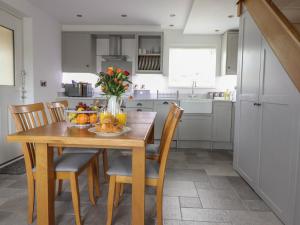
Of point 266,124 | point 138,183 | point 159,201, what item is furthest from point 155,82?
point 138,183

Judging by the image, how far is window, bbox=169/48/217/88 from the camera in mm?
4934

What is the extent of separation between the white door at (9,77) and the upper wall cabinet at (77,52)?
1.21 meters

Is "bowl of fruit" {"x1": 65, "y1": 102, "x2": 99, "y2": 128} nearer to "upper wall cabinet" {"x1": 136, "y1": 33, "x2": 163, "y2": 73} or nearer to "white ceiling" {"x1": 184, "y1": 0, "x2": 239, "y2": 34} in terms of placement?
"white ceiling" {"x1": 184, "y1": 0, "x2": 239, "y2": 34}

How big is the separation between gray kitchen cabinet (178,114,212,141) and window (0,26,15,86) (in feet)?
9.63

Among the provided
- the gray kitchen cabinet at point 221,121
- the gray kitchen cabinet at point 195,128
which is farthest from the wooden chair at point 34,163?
the gray kitchen cabinet at point 221,121

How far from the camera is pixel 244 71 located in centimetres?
281

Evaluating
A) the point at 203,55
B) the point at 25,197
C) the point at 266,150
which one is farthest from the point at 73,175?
the point at 203,55

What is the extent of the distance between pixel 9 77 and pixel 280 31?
135 inches

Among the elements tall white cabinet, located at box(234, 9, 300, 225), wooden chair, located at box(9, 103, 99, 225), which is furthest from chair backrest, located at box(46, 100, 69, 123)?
tall white cabinet, located at box(234, 9, 300, 225)

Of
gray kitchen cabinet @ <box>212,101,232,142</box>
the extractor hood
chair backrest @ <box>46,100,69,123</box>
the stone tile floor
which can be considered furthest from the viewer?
the extractor hood

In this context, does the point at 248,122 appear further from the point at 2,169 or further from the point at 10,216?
the point at 2,169

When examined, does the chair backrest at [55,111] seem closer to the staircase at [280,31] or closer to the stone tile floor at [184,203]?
the stone tile floor at [184,203]

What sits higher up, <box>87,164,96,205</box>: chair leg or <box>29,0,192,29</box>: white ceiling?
<box>29,0,192,29</box>: white ceiling

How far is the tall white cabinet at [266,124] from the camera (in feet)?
5.71
